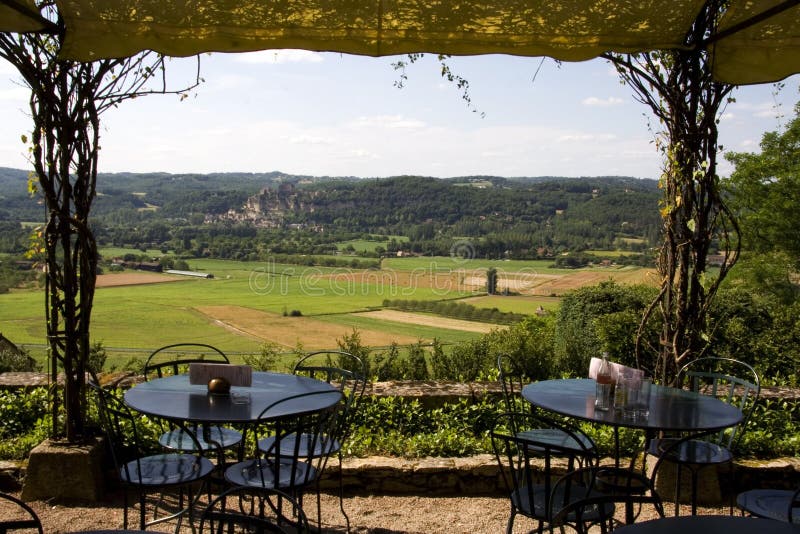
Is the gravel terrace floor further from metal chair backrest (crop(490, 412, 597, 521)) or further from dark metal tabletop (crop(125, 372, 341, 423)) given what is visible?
dark metal tabletop (crop(125, 372, 341, 423))

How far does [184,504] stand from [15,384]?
81.4 inches

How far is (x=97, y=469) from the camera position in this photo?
3.79 m

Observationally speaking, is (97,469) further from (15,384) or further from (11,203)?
(11,203)

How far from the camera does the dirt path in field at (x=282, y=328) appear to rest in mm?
17812

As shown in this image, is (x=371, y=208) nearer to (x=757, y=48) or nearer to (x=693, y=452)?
(x=757, y=48)

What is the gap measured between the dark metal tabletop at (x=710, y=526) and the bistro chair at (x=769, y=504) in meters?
0.93

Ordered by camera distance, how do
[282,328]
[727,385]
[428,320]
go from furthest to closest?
[282,328] → [428,320] → [727,385]

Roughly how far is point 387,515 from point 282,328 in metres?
18.8

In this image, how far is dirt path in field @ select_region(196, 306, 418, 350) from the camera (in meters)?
17.8

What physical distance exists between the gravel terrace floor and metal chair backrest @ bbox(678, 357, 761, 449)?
581 millimetres

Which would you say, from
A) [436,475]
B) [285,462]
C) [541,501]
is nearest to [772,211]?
[436,475]

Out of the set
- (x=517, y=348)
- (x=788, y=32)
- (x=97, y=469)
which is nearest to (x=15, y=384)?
(x=97, y=469)

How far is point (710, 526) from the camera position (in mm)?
1700

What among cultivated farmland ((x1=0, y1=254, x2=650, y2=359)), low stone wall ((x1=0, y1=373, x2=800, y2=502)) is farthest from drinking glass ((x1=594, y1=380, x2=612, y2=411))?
cultivated farmland ((x1=0, y1=254, x2=650, y2=359))
